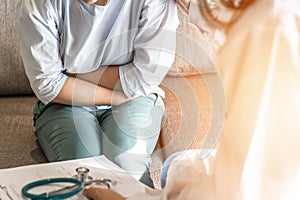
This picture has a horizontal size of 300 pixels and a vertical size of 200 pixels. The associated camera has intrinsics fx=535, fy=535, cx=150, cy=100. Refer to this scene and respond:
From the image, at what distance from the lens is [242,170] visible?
60 cm

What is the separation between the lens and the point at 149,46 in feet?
4.06

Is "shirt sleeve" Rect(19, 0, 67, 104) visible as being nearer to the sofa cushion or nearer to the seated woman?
the sofa cushion

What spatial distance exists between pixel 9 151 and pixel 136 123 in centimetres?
32

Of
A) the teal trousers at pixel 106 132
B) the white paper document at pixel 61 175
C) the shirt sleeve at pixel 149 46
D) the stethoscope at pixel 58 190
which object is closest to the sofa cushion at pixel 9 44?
the teal trousers at pixel 106 132

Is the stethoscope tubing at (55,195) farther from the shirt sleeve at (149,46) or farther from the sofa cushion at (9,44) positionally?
the sofa cushion at (9,44)

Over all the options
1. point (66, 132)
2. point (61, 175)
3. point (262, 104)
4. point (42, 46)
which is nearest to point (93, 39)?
point (42, 46)

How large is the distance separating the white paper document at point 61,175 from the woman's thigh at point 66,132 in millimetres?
163

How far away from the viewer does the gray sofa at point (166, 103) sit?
48.7 inches

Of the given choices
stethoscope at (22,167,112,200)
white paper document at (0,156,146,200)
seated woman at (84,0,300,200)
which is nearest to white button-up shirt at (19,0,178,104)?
white paper document at (0,156,146,200)

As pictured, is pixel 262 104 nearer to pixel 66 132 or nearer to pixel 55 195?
pixel 55 195

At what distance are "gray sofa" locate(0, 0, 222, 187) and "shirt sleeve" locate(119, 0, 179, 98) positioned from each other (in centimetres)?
6

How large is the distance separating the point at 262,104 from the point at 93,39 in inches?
27.6

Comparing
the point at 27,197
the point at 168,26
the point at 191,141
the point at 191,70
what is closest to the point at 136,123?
the point at 191,141

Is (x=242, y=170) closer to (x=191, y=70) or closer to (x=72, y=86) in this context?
(x=72, y=86)
